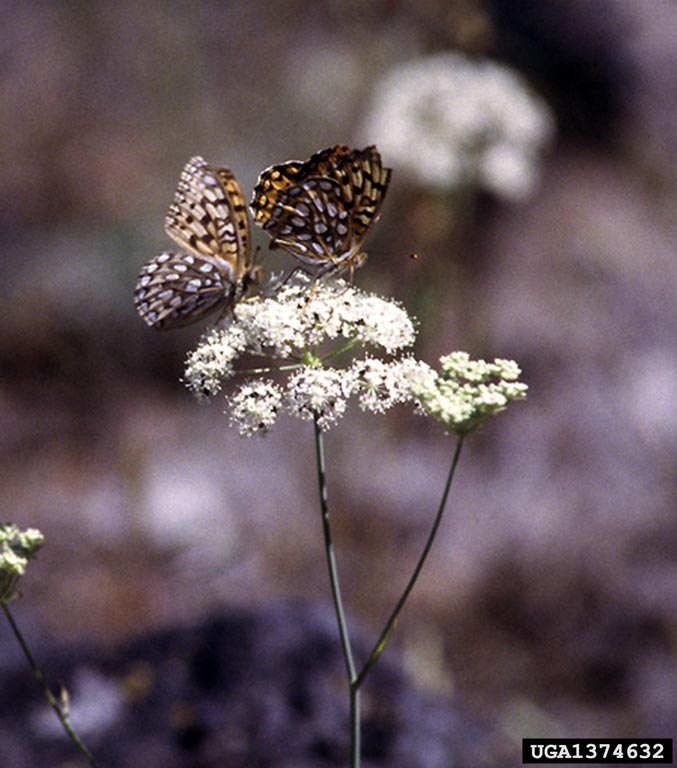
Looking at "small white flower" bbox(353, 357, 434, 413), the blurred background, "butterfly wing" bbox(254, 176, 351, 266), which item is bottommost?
"small white flower" bbox(353, 357, 434, 413)

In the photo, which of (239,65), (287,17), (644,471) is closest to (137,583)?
(644,471)

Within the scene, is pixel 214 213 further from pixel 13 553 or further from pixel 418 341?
pixel 418 341

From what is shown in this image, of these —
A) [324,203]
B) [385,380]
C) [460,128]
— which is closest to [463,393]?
[385,380]

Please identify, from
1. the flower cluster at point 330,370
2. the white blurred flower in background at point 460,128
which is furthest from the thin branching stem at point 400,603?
the white blurred flower in background at point 460,128

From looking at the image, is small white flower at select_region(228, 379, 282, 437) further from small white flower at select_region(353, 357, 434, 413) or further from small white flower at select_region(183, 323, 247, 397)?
small white flower at select_region(353, 357, 434, 413)

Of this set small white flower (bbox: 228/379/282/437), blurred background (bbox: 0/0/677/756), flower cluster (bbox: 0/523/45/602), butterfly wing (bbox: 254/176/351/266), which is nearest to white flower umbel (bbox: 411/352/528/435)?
small white flower (bbox: 228/379/282/437)

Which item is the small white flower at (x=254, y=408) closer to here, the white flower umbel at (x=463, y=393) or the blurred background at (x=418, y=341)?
the white flower umbel at (x=463, y=393)

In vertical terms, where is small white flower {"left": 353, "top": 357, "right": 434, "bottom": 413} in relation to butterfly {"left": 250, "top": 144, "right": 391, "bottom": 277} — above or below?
below
